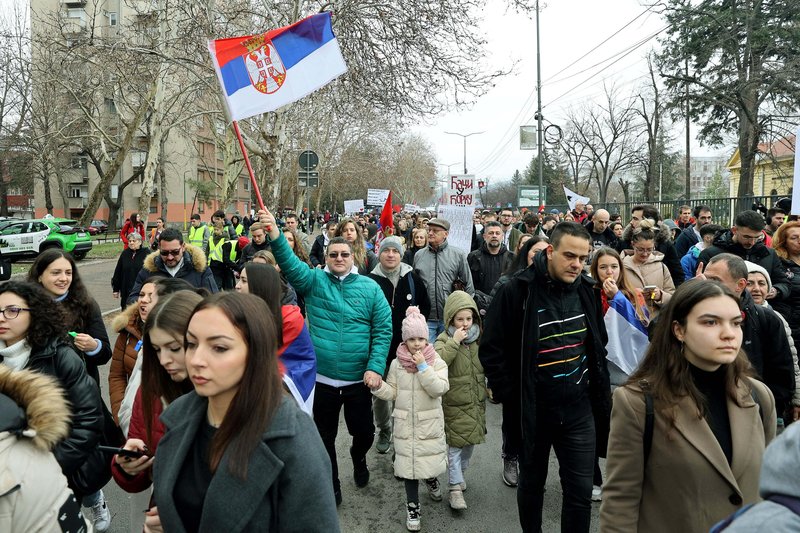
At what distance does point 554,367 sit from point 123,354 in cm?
278

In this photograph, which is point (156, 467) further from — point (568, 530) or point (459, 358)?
point (459, 358)

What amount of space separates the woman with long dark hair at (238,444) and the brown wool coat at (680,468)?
1.20 meters

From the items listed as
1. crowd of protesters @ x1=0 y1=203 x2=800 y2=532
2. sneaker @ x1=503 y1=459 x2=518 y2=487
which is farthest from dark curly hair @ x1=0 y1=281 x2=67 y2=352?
sneaker @ x1=503 y1=459 x2=518 y2=487

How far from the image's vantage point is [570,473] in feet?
11.0

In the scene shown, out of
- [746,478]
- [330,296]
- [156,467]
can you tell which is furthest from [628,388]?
[330,296]

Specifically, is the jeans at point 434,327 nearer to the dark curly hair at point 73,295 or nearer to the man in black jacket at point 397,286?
the man in black jacket at point 397,286

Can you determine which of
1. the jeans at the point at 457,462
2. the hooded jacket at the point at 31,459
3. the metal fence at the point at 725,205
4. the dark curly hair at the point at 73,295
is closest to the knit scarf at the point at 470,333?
the jeans at the point at 457,462

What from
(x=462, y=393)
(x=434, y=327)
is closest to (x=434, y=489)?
(x=462, y=393)

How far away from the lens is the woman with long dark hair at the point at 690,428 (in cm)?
217

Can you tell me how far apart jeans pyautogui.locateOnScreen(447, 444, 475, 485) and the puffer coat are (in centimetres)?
18

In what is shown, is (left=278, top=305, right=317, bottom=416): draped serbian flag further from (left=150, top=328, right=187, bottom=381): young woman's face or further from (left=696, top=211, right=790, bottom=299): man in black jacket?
(left=696, top=211, right=790, bottom=299): man in black jacket

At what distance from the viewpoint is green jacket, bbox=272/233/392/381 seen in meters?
4.32

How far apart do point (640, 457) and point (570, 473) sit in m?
1.19

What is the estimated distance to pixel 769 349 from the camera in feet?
11.5
